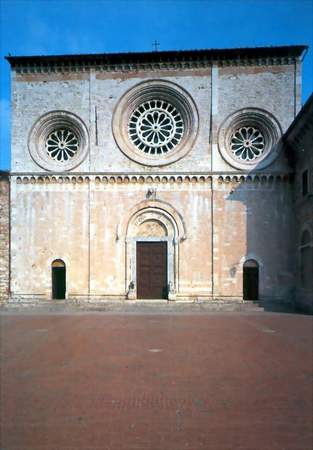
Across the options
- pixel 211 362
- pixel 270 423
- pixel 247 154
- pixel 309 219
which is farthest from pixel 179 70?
pixel 270 423

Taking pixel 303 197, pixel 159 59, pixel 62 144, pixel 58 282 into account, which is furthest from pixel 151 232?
pixel 159 59

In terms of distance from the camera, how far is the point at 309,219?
20.8m

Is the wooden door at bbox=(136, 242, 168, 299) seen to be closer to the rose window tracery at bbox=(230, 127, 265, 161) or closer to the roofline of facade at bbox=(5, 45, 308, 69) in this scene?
the rose window tracery at bbox=(230, 127, 265, 161)

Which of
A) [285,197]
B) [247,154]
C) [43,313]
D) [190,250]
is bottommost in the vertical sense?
[43,313]

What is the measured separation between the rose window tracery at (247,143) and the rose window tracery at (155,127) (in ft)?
10.7

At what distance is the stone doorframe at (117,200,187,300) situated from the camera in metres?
23.7

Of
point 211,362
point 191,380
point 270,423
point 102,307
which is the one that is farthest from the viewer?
point 102,307

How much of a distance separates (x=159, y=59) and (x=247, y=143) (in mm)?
7185

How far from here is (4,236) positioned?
965 inches

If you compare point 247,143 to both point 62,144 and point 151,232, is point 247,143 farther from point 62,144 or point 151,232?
point 62,144

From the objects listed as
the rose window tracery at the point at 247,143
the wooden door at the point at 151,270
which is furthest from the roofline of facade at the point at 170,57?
the wooden door at the point at 151,270

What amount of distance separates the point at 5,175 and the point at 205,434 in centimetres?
2204

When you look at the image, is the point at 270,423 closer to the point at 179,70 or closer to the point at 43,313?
the point at 43,313

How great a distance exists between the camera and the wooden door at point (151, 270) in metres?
24.0
